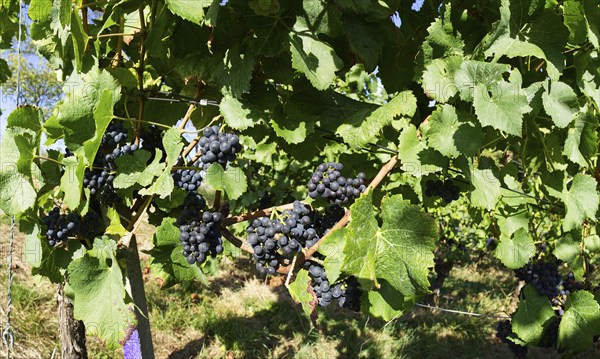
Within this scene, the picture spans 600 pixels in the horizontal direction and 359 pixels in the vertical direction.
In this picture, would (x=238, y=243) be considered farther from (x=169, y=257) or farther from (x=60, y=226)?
(x=60, y=226)

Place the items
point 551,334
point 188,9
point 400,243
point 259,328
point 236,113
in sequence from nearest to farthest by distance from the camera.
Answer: point 188,9, point 400,243, point 236,113, point 551,334, point 259,328

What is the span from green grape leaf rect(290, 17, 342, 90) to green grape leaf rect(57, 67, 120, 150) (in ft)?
1.81

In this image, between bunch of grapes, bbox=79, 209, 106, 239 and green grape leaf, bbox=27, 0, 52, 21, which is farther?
bunch of grapes, bbox=79, 209, 106, 239

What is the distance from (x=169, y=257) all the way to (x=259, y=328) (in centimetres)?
336

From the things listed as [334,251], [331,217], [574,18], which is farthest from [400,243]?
[574,18]

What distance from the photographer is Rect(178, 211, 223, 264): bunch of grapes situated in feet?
4.55

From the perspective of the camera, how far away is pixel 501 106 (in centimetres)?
117

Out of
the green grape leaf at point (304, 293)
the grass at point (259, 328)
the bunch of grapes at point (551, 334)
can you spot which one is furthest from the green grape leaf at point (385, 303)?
the grass at point (259, 328)

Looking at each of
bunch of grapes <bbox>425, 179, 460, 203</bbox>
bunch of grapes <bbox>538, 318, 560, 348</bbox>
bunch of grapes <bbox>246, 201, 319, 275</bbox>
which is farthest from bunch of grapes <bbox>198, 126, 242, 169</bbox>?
bunch of grapes <bbox>538, 318, 560, 348</bbox>

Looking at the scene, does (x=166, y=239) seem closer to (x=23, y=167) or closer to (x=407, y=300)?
(x=23, y=167)

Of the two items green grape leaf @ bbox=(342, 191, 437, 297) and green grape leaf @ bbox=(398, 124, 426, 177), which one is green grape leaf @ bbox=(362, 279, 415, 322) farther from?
green grape leaf @ bbox=(398, 124, 426, 177)

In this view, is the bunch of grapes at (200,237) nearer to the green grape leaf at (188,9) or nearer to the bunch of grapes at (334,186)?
the bunch of grapes at (334,186)

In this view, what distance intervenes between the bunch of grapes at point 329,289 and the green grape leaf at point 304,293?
3 centimetres

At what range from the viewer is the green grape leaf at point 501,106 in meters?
1.14
